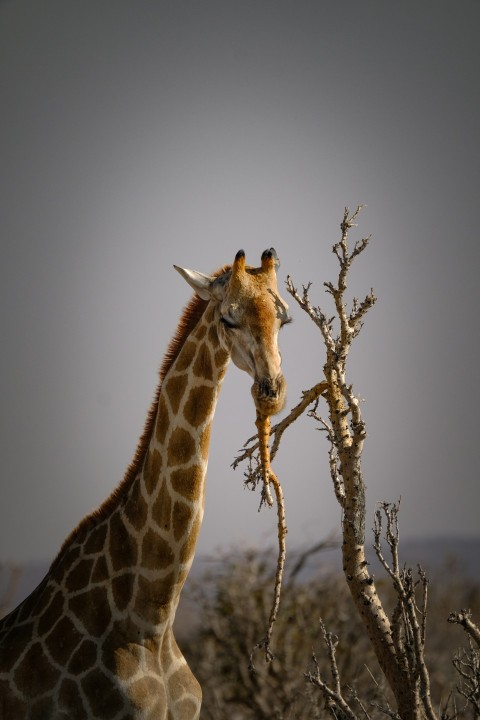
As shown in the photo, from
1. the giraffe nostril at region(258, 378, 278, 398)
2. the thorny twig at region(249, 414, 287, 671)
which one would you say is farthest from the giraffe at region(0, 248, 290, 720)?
the thorny twig at region(249, 414, 287, 671)

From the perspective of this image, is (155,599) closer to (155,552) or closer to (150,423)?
(155,552)

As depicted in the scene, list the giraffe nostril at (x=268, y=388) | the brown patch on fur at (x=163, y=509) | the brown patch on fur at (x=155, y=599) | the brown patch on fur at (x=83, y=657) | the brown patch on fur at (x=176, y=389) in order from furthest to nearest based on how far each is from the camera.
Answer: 1. the brown patch on fur at (x=176, y=389)
2. the brown patch on fur at (x=163, y=509)
3. the brown patch on fur at (x=155, y=599)
4. the brown patch on fur at (x=83, y=657)
5. the giraffe nostril at (x=268, y=388)

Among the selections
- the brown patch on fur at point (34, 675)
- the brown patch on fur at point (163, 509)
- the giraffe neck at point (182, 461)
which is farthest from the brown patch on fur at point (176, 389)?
the brown patch on fur at point (34, 675)

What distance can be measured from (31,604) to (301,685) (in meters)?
5.82

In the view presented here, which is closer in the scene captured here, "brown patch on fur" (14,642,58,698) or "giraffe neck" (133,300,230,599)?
"brown patch on fur" (14,642,58,698)

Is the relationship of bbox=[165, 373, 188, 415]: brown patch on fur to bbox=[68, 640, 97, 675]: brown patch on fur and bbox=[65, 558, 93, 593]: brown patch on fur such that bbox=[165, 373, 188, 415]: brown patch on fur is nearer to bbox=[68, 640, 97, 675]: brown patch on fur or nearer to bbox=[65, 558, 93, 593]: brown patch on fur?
bbox=[65, 558, 93, 593]: brown patch on fur

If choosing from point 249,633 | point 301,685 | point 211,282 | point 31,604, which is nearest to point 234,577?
point 249,633

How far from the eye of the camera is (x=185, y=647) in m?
13.1

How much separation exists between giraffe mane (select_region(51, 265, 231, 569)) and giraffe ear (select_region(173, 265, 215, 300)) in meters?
0.21

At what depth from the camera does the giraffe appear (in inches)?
222

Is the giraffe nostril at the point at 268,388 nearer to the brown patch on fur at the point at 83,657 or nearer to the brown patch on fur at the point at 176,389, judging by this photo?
the brown patch on fur at the point at 176,389

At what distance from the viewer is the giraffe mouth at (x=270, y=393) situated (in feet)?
17.8

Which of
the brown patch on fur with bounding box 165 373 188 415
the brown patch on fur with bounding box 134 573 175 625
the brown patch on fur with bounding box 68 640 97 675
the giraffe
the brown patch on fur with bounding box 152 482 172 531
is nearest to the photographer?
the giraffe

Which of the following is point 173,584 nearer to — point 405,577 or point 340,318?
point 405,577
